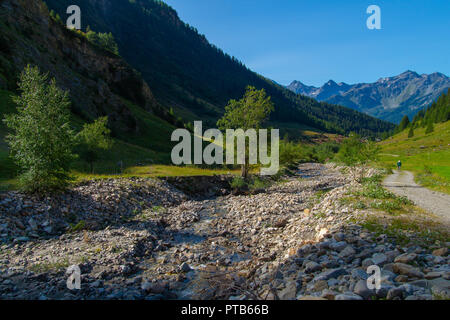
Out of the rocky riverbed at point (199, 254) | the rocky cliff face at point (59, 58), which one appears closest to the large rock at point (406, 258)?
the rocky riverbed at point (199, 254)

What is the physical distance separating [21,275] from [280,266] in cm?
1054

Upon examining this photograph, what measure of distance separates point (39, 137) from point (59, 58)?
6736cm

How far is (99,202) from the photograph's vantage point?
68.9 feet

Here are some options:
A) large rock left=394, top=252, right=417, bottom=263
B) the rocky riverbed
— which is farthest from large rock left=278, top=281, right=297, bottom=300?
large rock left=394, top=252, right=417, bottom=263

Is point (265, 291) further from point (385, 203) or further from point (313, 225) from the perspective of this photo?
point (385, 203)

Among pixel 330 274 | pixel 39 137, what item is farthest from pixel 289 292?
pixel 39 137

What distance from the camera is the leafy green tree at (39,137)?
17.4 m

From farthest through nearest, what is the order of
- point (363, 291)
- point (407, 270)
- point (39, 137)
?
point (39, 137)
point (407, 270)
point (363, 291)

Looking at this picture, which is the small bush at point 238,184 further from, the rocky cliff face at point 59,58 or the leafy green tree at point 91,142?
the rocky cliff face at point 59,58

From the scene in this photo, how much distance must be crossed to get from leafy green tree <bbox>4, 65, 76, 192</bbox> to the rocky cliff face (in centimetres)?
3776

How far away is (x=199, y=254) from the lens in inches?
524

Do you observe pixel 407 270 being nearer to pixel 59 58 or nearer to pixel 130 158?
pixel 130 158

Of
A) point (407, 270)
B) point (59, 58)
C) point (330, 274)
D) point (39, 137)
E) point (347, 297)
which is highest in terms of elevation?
point (59, 58)
